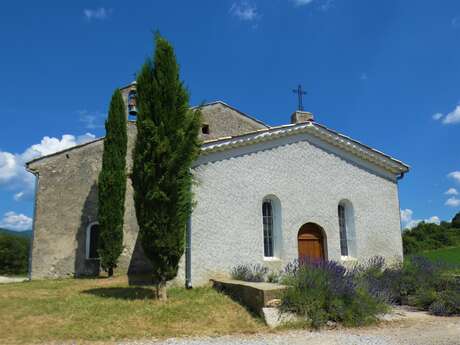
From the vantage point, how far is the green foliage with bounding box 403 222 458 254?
169ft

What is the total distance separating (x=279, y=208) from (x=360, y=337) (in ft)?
21.9

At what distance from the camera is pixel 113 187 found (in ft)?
61.8

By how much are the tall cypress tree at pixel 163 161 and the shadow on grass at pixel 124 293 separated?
1.04 m

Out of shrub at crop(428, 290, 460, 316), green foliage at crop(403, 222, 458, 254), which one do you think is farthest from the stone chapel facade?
green foliage at crop(403, 222, 458, 254)

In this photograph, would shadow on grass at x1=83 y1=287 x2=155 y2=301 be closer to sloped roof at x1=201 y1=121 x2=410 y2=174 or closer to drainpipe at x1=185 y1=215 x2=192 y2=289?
drainpipe at x1=185 y1=215 x2=192 y2=289

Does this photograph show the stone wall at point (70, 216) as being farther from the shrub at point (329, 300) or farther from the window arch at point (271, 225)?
the shrub at point (329, 300)

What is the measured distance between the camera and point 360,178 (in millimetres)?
15828

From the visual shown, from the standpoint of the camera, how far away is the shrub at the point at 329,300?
9.01m

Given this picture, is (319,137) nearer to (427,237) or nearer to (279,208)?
(279,208)

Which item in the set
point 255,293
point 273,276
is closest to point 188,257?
point 273,276

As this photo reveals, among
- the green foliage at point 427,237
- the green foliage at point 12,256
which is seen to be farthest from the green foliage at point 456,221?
the green foliage at point 12,256

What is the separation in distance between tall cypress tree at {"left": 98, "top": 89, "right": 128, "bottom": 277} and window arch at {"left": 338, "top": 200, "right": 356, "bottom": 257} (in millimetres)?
10097

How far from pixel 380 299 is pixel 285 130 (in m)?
7.06

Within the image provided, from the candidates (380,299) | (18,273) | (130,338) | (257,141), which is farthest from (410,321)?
(18,273)
